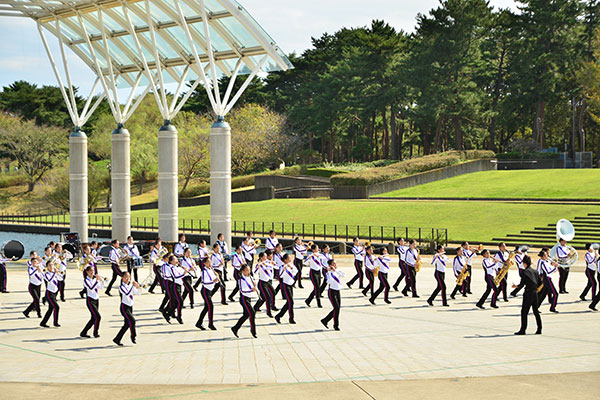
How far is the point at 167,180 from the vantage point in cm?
3216

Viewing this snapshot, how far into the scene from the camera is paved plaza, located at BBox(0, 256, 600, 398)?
40.9 ft

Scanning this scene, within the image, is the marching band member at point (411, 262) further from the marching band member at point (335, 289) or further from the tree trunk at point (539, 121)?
the tree trunk at point (539, 121)

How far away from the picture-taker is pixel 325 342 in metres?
15.3

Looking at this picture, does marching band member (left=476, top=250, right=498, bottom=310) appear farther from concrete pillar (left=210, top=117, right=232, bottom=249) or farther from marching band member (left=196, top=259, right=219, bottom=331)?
concrete pillar (left=210, top=117, right=232, bottom=249)

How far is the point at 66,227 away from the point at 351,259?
32310 millimetres

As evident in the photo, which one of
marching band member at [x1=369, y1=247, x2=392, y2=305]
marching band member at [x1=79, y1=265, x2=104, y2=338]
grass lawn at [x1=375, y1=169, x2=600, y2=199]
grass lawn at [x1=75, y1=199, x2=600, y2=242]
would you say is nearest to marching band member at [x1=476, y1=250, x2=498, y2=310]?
marching band member at [x1=369, y1=247, x2=392, y2=305]

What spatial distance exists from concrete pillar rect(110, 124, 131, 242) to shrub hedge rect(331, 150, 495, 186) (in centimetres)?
2616

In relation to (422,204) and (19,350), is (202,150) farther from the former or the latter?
(19,350)

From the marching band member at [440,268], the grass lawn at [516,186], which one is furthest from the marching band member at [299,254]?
the grass lawn at [516,186]

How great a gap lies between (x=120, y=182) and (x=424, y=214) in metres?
19.3

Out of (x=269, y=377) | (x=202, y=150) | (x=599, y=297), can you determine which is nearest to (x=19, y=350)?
(x=269, y=377)

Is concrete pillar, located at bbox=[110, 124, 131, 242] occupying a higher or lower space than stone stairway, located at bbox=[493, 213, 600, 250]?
higher

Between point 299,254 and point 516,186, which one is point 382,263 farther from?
point 516,186

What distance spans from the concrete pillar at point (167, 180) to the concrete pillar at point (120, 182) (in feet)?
11.4
